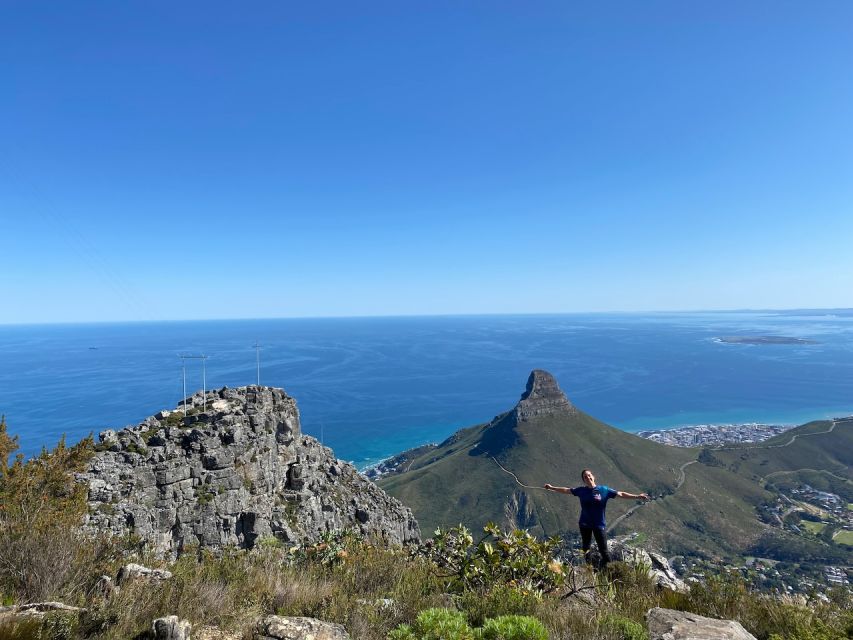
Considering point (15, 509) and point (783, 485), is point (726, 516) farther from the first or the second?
point (15, 509)

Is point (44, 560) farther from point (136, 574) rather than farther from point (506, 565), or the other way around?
point (506, 565)

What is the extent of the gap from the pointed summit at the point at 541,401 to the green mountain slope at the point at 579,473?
0.30 m

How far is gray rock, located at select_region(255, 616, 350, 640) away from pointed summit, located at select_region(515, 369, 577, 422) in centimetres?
11702

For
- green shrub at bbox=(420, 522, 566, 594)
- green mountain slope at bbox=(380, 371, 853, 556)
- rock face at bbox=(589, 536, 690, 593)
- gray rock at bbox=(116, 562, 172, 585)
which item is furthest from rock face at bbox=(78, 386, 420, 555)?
green mountain slope at bbox=(380, 371, 853, 556)

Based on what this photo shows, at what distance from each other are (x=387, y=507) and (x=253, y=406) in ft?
53.9

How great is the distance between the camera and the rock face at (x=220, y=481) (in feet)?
75.7

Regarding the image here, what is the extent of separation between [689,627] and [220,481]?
Answer: 90.5 ft

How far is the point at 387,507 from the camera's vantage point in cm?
4028

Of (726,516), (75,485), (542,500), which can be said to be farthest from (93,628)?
(726,516)

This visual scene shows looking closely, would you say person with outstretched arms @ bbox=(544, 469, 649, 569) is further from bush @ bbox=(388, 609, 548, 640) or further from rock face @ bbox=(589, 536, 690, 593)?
bush @ bbox=(388, 609, 548, 640)

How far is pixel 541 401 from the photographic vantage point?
122m

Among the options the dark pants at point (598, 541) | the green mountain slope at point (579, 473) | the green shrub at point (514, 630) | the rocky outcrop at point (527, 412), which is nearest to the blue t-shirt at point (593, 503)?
the dark pants at point (598, 541)

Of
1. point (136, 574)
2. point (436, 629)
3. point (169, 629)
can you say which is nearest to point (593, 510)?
point (436, 629)

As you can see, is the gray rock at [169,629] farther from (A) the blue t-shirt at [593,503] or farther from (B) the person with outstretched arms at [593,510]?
(A) the blue t-shirt at [593,503]
